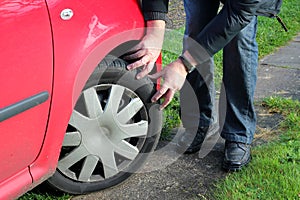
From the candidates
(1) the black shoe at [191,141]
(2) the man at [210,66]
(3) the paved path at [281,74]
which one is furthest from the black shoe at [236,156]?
(3) the paved path at [281,74]

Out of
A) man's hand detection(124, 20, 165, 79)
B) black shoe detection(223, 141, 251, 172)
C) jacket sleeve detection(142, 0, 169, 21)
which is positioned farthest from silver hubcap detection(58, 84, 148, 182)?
black shoe detection(223, 141, 251, 172)

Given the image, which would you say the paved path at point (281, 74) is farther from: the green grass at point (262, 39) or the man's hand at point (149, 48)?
the man's hand at point (149, 48)

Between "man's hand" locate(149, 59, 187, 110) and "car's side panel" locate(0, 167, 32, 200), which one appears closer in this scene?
"car's side panel" locate(0, 167, 32, 200)

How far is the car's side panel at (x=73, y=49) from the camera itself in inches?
78.6

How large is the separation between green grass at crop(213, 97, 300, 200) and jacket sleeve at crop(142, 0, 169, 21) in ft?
3.07

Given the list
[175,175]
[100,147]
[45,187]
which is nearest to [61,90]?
[100,147]

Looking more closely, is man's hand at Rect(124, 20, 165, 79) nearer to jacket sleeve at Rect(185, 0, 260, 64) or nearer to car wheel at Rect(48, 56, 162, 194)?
car wheel at Rect(48, 56, 162, 194)

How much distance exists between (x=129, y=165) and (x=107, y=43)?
2.36ft

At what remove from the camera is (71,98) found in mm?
2111

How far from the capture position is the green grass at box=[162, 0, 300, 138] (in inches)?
136

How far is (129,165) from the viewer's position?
2.59 metres

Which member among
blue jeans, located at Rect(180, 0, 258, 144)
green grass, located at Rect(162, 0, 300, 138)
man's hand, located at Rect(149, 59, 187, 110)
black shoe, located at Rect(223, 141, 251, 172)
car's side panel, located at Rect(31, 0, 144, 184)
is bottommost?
green grass, located at Rect(162, 0, 300, 138)

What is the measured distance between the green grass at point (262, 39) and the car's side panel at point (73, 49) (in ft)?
2.64

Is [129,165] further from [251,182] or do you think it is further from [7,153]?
[7,153]
